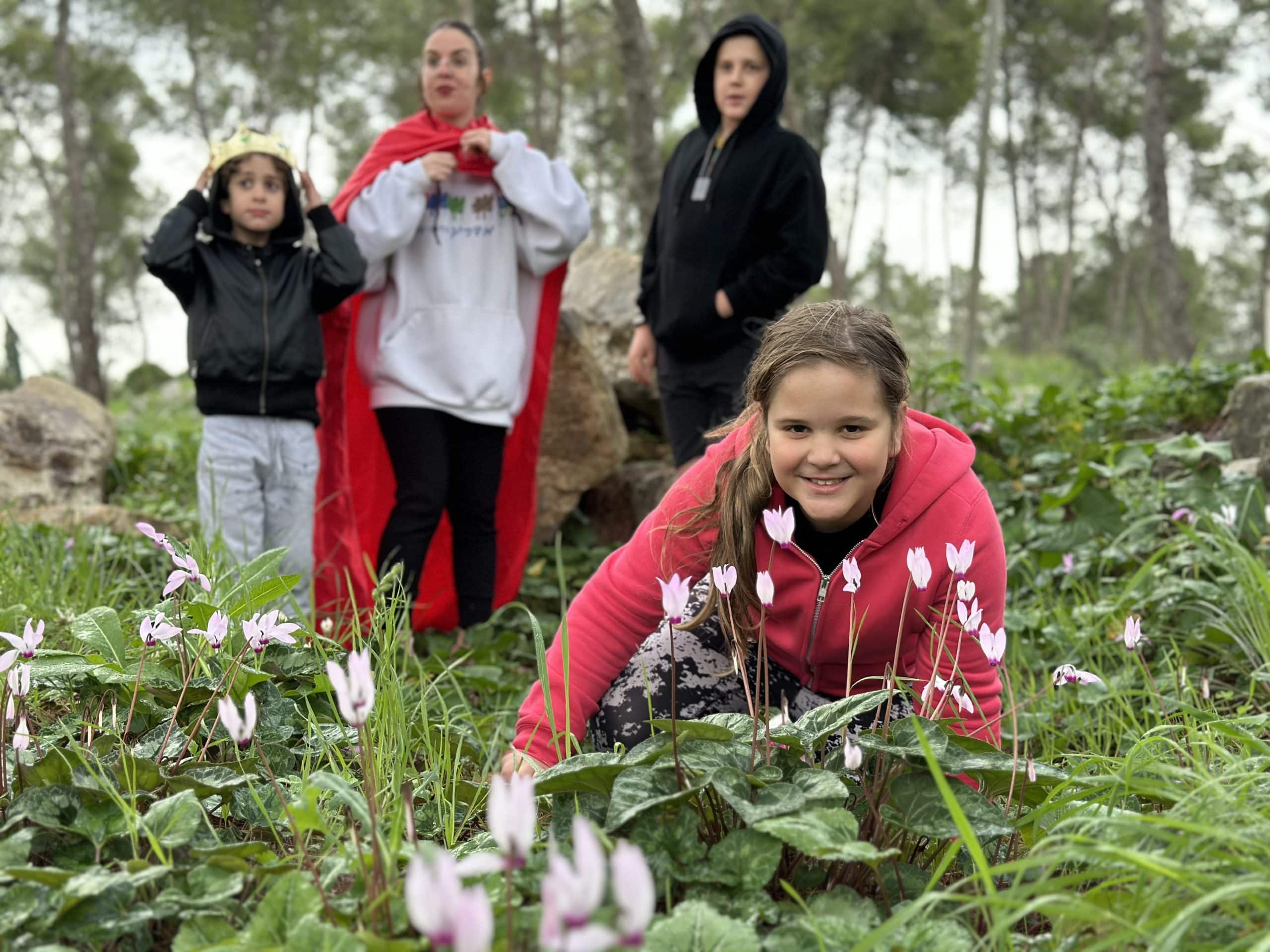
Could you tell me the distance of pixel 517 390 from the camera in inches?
173

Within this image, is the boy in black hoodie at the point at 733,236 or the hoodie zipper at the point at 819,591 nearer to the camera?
the hoodie zipper at the point at 819,591

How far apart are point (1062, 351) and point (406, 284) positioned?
19.3 m

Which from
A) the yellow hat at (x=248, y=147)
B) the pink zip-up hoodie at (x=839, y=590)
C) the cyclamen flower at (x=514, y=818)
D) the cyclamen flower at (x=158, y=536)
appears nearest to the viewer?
the cyclamen flower at (x=514, y=818)

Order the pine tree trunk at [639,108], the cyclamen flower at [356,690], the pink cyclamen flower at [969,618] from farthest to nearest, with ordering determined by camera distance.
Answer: the pine tree trunk at [639,108] < the pink cyclamen flower at [969,618] < the cyclamen flower at [356,690]

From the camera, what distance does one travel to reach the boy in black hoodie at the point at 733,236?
13.2 ft

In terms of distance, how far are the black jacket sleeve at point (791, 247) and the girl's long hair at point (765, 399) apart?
1.75 m

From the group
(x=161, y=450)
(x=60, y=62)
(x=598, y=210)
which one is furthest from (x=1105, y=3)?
(x=161, y=450)

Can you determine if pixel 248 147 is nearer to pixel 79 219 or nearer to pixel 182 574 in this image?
pixel 182 574

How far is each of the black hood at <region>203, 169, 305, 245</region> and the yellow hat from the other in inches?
3.1

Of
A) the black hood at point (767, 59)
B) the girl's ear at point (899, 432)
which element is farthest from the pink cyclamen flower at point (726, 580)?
the black hood at point (767, 59)

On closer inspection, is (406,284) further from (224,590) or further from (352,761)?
(352,761)

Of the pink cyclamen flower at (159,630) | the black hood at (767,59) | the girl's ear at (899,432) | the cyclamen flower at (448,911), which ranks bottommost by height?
the pink cyclamen flower at (159,630)

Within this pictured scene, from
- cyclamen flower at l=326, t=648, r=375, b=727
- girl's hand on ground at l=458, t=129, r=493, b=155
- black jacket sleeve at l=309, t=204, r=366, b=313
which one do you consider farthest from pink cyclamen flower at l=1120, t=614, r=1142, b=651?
girl's hand on ground at l=458, t=129, r=493, b=155

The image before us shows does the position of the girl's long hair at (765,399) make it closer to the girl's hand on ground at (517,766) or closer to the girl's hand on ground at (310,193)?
the girl's hand on ground at (517,766)
